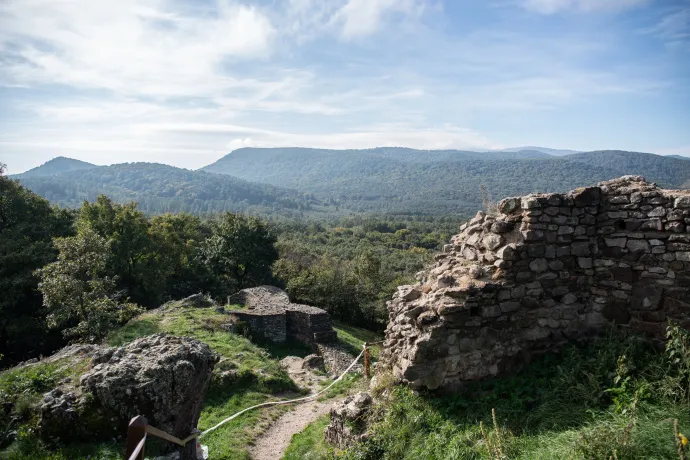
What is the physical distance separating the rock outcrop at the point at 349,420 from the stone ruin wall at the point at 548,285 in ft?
3.28

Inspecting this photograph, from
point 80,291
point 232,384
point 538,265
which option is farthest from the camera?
point 80,291

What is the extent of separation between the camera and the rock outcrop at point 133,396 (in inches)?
234

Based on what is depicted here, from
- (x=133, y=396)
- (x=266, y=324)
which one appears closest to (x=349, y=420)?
(x=133, y=396)

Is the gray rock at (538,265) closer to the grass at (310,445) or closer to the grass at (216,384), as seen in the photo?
the grass at (310,445)

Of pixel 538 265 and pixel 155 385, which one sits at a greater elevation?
pixel 538 265

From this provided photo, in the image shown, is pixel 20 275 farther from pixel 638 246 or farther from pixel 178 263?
pixel 638 246

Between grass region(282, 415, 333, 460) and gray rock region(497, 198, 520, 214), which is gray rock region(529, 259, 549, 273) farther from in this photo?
grass region(282, 415, 333, 460)

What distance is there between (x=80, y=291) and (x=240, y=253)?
53.8ft

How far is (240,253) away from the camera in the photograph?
32.5 m

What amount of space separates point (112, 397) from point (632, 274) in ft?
28.4

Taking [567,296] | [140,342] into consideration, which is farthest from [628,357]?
[140,342]

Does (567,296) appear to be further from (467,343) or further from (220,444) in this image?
(220,444)

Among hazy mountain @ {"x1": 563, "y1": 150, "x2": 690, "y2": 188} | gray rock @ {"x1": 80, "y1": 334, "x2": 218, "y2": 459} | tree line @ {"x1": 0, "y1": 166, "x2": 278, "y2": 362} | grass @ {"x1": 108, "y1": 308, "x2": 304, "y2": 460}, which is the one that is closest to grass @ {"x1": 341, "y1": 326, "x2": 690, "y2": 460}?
gray rock @ {"x1": 80, "y1": 334, "x2": 218, "y2": 459}

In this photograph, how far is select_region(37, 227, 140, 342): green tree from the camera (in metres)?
15.8
